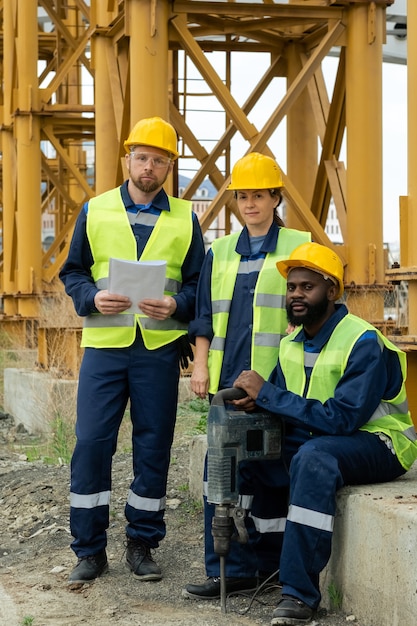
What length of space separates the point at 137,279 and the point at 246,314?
53cm

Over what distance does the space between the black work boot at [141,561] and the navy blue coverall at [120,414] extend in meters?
0.04

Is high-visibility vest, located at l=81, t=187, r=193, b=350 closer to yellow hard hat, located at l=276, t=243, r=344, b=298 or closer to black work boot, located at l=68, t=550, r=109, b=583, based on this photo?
yellow hard hat, located at l=276, t=243, r=344, b=298

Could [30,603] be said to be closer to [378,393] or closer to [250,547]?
[250,547]

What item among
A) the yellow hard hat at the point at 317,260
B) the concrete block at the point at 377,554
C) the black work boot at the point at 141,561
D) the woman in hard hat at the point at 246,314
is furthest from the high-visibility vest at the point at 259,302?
the black work boot at the point at 141,561

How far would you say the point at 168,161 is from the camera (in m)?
5.33

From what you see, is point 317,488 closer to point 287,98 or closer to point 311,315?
point 311,315

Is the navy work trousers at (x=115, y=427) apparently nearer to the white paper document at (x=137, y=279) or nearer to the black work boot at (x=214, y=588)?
the white paper document at (x=137, y=279)

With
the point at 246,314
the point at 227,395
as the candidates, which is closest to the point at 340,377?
the point at 227,395

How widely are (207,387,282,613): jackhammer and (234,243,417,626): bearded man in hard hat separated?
0.27 feet

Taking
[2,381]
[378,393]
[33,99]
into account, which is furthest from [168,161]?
[33,99]

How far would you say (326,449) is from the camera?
14.4 feet

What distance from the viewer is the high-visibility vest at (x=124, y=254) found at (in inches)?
206

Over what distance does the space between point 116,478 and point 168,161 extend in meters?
2.70

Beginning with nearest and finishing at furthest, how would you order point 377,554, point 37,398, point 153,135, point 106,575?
point 377,554, point 153,135, point 106,575, point 37,398
